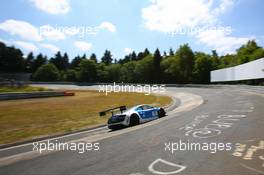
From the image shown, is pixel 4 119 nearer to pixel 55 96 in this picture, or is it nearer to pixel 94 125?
pixel 94 125

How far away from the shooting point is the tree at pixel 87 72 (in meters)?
101

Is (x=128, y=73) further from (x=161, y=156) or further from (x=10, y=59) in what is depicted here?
(x=161, y=156)

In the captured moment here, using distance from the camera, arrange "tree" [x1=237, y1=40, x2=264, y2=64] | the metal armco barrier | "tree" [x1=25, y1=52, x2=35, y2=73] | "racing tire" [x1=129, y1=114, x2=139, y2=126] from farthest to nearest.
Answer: "tree" [x1=25, y1=52, x2=35, y2=73], "tree" [x1=237, y1=40, x2=264, y2=64], the metal armco barrier, "racing tire" [x1=129, y1=114, x2=139, y2=126]

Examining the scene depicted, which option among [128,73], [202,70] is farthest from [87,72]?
[202,70]

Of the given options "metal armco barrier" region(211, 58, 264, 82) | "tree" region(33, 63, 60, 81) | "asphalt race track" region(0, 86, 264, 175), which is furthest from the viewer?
"tree" region(33, 63, 60, 81)

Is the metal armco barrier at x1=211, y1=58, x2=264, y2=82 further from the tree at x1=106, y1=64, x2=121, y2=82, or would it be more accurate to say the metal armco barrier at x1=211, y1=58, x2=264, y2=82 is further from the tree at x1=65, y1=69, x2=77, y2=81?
the tree at x1=65, y1=69, x2=77, y2=81

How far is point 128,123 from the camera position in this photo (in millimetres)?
16109

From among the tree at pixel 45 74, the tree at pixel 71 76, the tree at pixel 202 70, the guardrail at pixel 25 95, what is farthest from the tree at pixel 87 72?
the guardrail at pixel 25 95

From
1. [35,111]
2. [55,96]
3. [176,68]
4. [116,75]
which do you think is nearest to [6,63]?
[116,75]

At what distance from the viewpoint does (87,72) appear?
102 meters

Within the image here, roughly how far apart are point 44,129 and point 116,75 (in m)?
91.4

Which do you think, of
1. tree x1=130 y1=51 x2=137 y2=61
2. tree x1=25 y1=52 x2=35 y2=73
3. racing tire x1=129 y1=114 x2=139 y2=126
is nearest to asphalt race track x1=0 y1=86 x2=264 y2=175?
racing tire x1=129 y1=114 x2=139 y2=126

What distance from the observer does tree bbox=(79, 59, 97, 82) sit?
332 feet

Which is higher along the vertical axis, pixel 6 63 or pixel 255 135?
pixel 6 63
